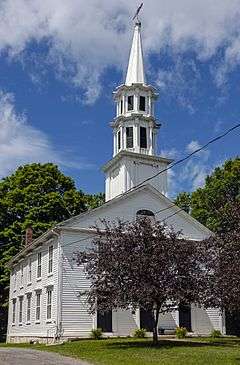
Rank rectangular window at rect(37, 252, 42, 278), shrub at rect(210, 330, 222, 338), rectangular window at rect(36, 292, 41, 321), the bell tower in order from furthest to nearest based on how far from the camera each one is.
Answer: the bell tower < rectangular window at rect(37, 252, 42, 278) < rectangular window at rect(36, 292, 41, 321) < shrub at rect(210, 330, 222, 338)

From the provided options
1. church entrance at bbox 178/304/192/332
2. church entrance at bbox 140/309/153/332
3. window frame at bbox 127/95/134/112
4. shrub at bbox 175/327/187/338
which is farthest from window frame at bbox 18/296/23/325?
window frame at bbox 127/95/134/112

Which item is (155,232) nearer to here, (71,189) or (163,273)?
(163,273)

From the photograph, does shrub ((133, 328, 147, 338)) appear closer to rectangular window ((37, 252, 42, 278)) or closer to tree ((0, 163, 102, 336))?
rectangular window ((37, 252, 42, 278))

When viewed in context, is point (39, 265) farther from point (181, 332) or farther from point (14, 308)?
point (181, 332)

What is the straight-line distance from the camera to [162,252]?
26.5 metres

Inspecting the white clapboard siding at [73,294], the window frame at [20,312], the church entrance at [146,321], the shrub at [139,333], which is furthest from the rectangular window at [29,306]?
the shrub at [139,333]

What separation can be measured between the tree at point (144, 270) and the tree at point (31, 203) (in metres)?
23.8

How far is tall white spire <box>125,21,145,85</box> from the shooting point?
5038 cm

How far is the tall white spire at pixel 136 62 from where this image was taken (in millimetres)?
50375

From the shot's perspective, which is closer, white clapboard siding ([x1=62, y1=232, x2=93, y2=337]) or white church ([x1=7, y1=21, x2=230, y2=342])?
white clapboard siding ([x1=62, y1=232, x2=93, y2=337])

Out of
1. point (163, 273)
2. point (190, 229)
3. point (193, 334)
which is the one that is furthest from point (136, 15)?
point (163, 273)

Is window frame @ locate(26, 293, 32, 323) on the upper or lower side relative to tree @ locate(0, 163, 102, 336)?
lower

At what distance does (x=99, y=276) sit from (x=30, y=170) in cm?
2978

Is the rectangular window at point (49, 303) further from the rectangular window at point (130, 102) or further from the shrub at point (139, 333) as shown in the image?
the rectangular window at point (130, 102)
